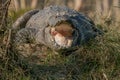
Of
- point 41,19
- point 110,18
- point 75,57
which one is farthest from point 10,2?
point 41,19

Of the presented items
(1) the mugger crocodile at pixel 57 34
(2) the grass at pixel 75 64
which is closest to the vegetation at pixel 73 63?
(2) the grass at pixel 75 64

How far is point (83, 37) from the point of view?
25.2ft

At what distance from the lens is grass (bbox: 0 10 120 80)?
618cm

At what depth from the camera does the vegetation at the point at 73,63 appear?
20.2 feet

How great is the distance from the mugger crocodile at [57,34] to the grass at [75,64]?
0.22m

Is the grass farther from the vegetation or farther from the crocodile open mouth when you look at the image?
the crocodile open mouth

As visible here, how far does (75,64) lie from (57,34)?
0.73 m

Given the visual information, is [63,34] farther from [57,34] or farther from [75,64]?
[75,64]

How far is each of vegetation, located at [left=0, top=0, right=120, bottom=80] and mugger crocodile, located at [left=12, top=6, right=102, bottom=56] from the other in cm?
20

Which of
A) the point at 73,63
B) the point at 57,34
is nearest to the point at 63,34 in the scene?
the point at 57,34

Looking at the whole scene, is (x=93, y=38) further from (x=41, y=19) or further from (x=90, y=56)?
(x=41, y=19)

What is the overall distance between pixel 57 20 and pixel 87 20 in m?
1.38

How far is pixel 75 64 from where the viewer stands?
6.97 meters

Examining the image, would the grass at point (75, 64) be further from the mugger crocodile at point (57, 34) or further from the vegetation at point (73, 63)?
the mugger crocodile at point (57, 34)
